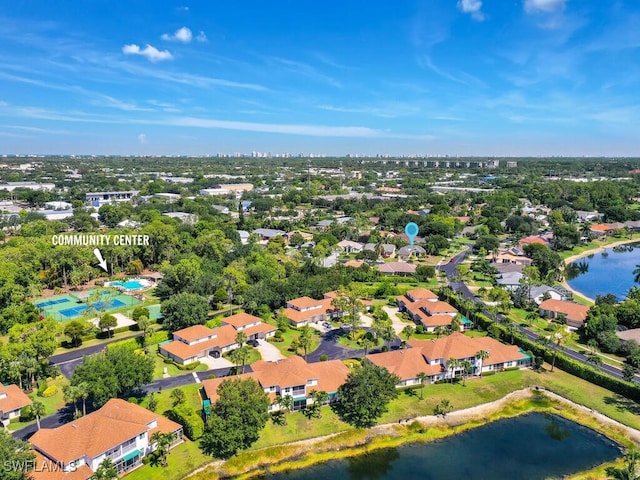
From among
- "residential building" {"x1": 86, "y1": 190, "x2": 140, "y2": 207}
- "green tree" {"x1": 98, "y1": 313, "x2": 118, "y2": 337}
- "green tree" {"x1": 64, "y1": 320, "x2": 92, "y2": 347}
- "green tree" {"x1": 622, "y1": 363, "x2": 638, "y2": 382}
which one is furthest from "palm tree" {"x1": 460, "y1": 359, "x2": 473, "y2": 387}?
"residential building" {"x1": 86, "y1": 190, "x2": 140, "y2": 207}

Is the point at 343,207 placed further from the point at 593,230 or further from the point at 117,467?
the point at 117,467

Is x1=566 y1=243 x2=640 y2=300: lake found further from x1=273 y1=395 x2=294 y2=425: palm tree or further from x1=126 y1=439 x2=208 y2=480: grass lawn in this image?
x1=126 y1=439 x2=208 y2=480: grass lawn

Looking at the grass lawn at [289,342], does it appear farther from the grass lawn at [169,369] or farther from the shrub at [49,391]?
the shrub at [49,391]

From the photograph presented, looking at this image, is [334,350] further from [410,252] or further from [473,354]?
[410,252]

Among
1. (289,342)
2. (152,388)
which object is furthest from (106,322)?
(289,342)

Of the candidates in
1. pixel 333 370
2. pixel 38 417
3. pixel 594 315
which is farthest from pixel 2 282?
pixel 594 315

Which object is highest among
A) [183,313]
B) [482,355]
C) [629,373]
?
[183,313]
